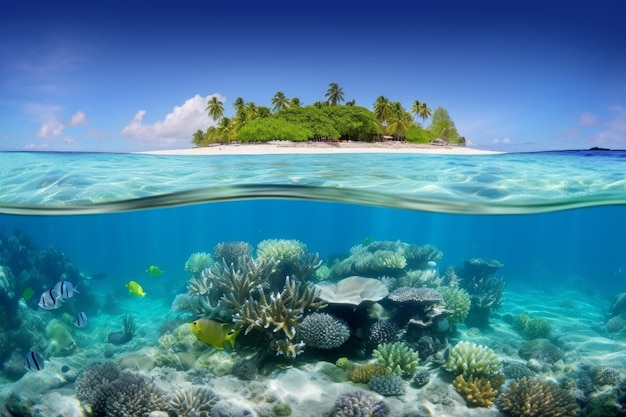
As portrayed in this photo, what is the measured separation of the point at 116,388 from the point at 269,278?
3.82m

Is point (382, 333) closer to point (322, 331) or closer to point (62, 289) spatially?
point (322, 331)

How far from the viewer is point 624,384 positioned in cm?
723

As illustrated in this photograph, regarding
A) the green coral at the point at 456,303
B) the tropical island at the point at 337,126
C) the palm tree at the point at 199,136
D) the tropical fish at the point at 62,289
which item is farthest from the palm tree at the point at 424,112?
the tropical fish at the point at 62,289

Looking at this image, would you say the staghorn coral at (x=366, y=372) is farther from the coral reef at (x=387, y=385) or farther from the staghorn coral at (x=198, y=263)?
the staghorn coral at (x=198, y=263)

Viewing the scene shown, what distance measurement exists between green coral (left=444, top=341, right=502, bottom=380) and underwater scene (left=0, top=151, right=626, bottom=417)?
0.10 feet

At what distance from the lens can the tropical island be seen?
33.0 metres

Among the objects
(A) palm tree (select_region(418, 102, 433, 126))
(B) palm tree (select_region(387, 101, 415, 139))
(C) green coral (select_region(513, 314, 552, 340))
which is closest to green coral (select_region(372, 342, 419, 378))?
(C) green coral (select_region(513, 314, 552, 340))

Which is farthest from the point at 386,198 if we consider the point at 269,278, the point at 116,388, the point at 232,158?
the point at 116,388

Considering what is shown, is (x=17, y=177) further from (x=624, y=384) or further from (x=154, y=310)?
(x=624, y=384)

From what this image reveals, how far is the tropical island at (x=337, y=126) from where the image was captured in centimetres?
3303

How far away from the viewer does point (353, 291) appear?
335 inches

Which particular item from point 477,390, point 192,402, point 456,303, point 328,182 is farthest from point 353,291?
point 328,182

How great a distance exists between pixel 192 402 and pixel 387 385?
327cm

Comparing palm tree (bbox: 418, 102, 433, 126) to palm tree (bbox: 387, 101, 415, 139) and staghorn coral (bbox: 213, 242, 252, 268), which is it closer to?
palm tree (bbox: 387, 101, 415, 139)
